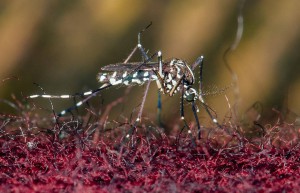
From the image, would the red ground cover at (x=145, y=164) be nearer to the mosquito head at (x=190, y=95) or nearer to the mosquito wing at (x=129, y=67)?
the mosquito head at (x=190, y=95)

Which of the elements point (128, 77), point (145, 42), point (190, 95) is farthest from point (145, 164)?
point (145, 42)

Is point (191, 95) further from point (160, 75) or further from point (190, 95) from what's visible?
point (160, 75)

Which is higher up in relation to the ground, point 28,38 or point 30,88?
point 28,38

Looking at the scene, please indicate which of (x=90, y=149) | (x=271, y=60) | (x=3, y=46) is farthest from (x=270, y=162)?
(x=3, y=46)

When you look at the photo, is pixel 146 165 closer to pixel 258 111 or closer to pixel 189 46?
pixel 258 111

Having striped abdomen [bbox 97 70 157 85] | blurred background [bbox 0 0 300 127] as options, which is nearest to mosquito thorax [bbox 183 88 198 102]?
striped abdomen [bbox 97 70 157 85]

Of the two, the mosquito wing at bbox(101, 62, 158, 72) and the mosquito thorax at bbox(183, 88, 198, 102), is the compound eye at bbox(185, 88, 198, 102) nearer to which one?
the mosquito thorax at bbox(183, 88, 198, 102)
